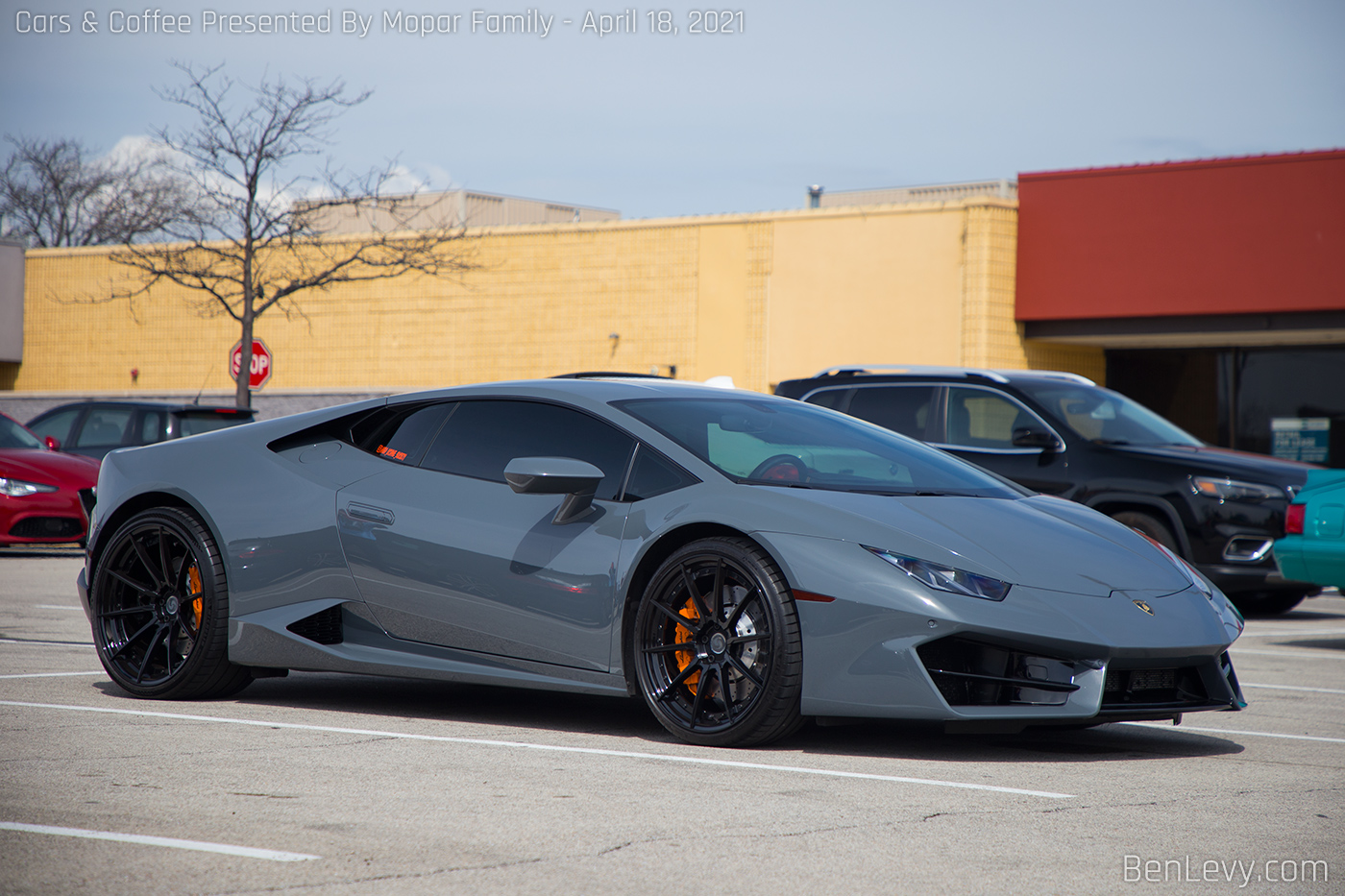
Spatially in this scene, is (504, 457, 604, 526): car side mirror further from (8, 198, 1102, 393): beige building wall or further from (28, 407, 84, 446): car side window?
(8, 198, 1102, 393): beige building wall

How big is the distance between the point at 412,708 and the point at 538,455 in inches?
47.4

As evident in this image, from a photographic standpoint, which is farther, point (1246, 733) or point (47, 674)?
point (47, 674)

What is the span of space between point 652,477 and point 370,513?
47.4 inches

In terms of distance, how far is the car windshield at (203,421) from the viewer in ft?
53.6

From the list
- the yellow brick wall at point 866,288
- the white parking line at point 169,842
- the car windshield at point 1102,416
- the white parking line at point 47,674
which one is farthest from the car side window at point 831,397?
the yellow brick wall at point 866,288

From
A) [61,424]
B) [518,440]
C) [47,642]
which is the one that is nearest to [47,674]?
[47,642]

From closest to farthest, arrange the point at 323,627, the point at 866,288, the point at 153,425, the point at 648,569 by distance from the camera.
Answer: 1. the point at 648,569
2. the point at 323,627
3. the point at 153,425
4. the point at 866,288

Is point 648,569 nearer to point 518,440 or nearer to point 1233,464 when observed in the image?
point 518,440

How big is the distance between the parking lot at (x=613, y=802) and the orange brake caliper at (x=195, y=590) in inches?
13.8

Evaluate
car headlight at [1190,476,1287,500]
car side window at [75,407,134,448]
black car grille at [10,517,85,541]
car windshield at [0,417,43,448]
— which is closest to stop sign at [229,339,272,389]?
car side window at [75,407,134,448]

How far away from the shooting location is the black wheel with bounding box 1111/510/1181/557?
11.3 m

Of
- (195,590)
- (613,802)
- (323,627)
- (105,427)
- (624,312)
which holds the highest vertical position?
(624,312)

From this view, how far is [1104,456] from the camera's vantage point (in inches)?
456

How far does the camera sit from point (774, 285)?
29.3 meters
